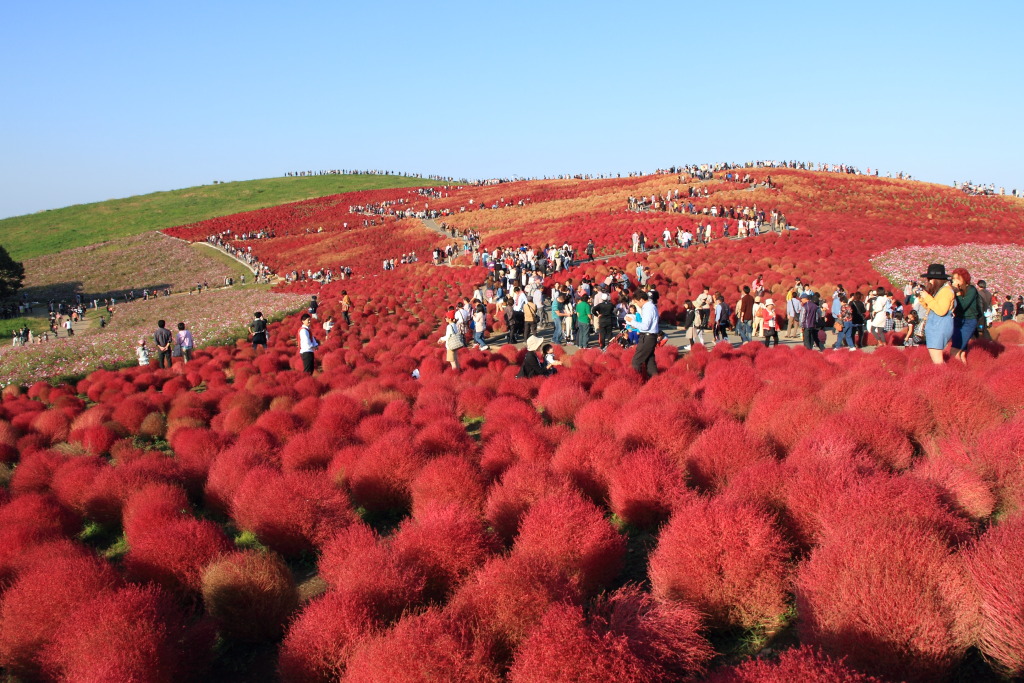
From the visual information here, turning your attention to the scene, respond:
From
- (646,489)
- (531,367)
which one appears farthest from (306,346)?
(646,489)

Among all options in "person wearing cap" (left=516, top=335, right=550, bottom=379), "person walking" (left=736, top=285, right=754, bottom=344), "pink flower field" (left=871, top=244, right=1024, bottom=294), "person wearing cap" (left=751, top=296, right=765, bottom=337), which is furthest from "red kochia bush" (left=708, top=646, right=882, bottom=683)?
"pink flower field" (left=871, top=244, right=1024, bottom=294)

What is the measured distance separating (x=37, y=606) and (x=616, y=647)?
4.15 m

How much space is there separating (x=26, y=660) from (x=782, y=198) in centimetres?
5941

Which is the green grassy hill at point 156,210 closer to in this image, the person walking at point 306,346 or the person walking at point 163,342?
the person walking at point 163,342

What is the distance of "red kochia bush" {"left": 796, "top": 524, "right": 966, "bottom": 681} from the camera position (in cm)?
319

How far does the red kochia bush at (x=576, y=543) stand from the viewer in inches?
183

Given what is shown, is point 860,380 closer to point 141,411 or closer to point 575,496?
point 575,496

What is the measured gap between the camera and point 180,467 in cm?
845

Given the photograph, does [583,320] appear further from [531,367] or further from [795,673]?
[795,673]

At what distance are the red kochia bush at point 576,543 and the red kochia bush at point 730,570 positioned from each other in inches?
20.2

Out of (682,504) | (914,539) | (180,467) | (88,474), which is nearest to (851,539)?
(914,539)

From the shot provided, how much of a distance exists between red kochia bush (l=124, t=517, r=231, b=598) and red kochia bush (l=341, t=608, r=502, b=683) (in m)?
2.46

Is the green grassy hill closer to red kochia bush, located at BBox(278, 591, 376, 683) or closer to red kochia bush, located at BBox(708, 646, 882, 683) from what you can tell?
red kochia bush, located at BBox(278, 591, 376, 683)

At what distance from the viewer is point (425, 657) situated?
3266 millimetres
